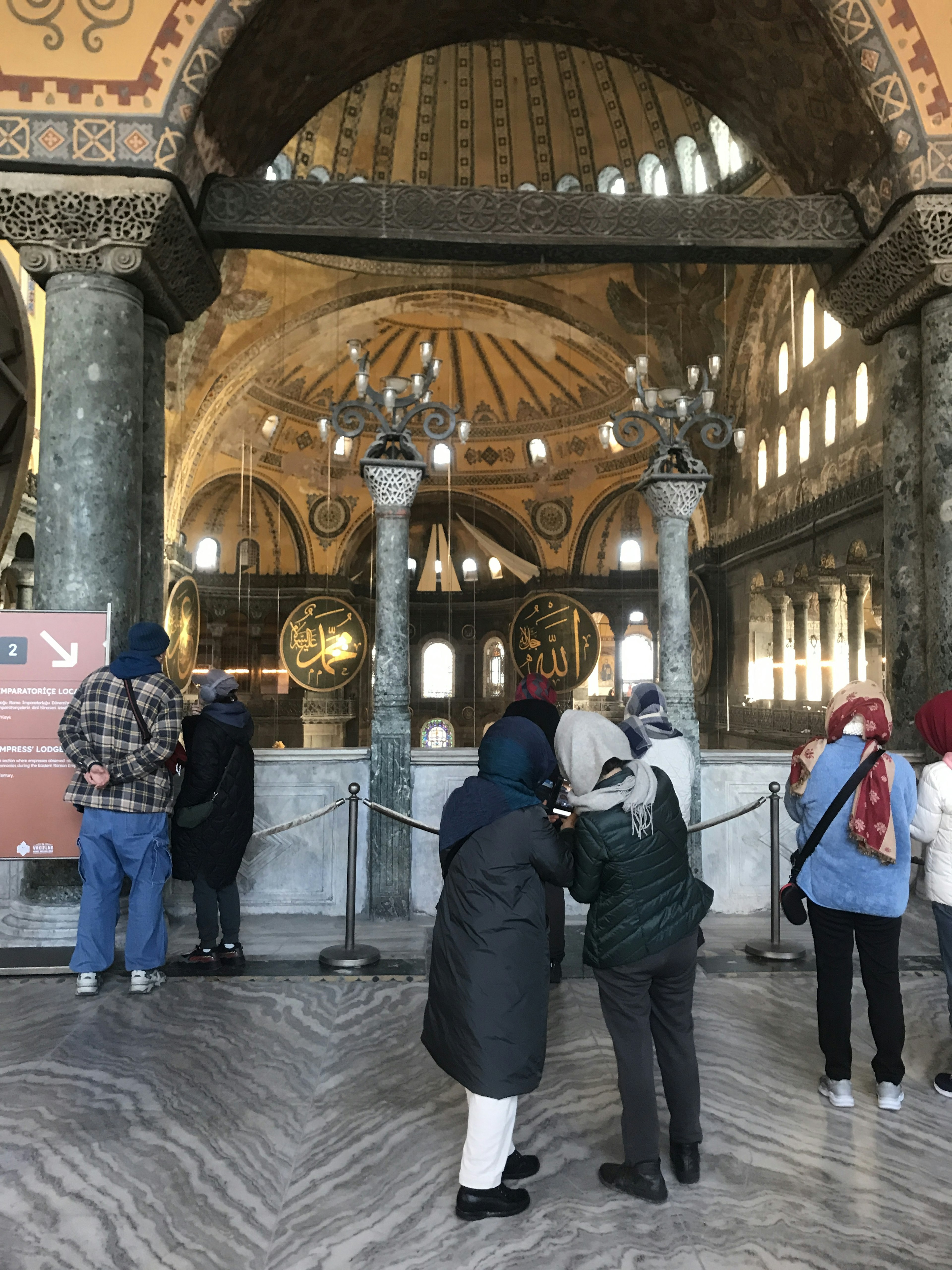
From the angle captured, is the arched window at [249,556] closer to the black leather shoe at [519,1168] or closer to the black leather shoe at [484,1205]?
the black leather shoe at [519,1168]

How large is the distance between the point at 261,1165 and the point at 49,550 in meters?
3.23

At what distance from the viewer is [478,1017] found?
7.24 ft

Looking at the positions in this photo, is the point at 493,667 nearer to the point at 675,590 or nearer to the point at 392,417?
the point at 675,590

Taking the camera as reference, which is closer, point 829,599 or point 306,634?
point 306,634

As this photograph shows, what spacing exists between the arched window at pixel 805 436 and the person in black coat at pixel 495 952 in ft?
36.9

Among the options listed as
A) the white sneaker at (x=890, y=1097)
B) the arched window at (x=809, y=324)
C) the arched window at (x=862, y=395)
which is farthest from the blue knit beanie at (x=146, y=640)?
the arched window at (x=809, y=324)

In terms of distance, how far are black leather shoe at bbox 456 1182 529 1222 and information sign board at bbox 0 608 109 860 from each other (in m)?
2.76

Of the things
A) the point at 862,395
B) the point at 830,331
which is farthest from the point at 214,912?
the point at 830,331

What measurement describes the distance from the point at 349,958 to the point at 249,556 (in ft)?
56.1

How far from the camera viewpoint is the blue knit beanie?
12.8ft

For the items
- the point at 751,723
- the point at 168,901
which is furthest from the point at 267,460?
the point at 168,901

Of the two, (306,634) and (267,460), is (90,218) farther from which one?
Result: (267,460)

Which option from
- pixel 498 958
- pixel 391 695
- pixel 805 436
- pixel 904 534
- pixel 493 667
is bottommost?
pixel 498 958

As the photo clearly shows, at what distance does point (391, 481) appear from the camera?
19.2 feet
